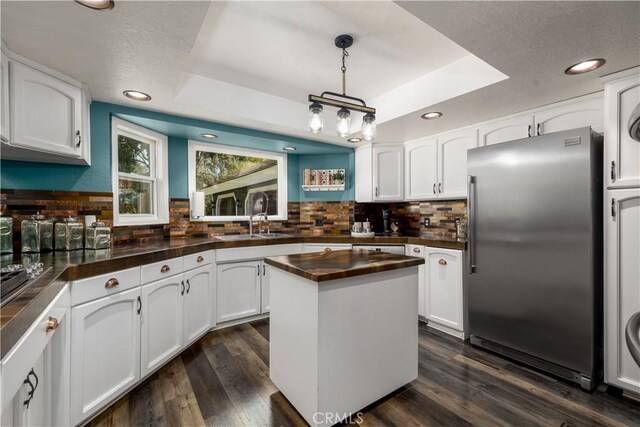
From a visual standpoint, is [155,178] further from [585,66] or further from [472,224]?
[585,66]

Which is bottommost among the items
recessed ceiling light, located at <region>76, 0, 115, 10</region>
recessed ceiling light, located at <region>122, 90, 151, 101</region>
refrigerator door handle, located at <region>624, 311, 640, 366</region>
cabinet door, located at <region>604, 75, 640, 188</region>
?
refrigerator door handle, located at <region>624, 311, 640, 366</region>

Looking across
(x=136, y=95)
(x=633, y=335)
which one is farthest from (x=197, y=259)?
(x=633, y=335)

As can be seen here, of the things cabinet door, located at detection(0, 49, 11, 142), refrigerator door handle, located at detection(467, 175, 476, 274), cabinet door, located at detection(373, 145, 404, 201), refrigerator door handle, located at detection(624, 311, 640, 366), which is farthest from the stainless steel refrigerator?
cabinet door, located at detection(0, 49, 11, 142)

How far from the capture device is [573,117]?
221 cm

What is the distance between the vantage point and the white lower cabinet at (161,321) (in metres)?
1.89

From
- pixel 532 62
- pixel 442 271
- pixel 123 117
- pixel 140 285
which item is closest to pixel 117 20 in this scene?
pixel 123 117

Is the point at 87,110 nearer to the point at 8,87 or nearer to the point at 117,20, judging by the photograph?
the point at 8,87

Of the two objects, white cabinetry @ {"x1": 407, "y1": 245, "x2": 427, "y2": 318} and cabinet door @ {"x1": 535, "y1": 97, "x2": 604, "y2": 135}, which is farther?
white cabinetry @ {"x1": 407, "y1": 245, "x2": 427, "y2": 318}

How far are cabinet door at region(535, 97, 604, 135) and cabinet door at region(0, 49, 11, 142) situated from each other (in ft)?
11.9

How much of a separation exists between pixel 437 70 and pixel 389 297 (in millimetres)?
1835

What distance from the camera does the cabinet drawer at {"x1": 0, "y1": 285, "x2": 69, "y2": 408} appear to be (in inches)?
30.2

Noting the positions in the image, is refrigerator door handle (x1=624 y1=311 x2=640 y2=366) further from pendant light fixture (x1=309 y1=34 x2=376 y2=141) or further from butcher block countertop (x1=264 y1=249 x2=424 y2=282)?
pendant light fixture (x1=309 y1=34 x2=376 y2=141)

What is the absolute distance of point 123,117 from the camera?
95.7 inches

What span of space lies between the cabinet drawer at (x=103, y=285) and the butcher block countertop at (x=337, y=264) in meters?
0.84
